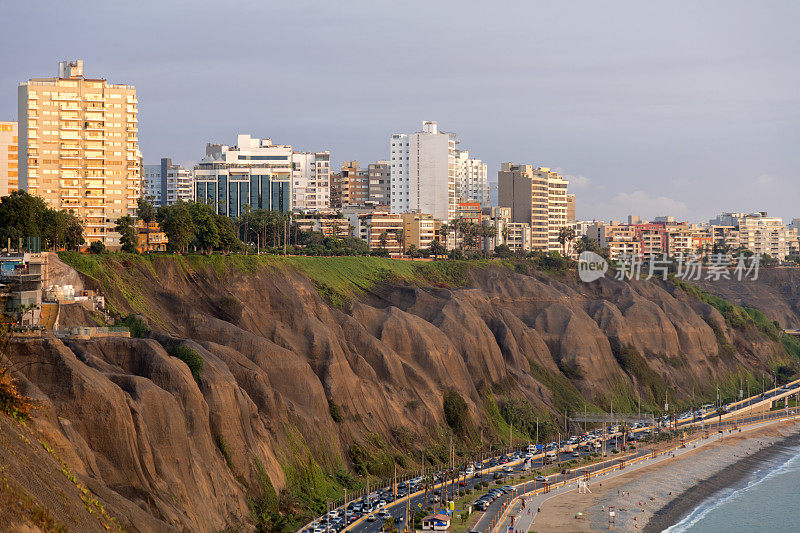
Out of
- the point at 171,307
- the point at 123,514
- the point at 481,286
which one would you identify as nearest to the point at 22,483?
the point at 123,514

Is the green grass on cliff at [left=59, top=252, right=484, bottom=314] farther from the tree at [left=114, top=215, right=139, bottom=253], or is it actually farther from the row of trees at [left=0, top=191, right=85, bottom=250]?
the tree at [left=114, top=215, right=139, bottom=253]

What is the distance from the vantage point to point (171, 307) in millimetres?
98688

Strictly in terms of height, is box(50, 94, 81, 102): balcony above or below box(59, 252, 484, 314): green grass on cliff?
above

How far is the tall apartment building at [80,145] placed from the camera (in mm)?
141875

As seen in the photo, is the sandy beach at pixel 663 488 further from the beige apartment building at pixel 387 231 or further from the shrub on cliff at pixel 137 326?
the beige apartment building at pixel 387 231

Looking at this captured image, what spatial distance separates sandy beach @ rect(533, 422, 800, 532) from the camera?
8782 centimetres

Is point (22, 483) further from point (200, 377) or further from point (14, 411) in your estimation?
point (200, 377)

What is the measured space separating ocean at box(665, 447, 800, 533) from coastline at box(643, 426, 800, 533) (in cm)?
61

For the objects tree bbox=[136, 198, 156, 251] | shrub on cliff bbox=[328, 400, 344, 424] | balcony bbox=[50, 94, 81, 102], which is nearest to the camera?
shrub on cliff bbox=[328, 400, 344, 424]

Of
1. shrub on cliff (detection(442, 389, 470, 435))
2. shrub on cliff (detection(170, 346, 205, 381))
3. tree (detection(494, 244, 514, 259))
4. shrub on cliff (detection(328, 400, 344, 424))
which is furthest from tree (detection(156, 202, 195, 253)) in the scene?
tree (detection(494, 244, 514, 259))

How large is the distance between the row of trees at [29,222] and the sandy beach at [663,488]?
5379 centimetres

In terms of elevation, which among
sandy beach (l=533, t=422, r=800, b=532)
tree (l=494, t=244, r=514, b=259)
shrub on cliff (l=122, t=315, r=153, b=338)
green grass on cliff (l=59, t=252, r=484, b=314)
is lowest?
sandy beach (l=533, t=422, r=800, b=532)

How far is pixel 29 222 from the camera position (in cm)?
9962

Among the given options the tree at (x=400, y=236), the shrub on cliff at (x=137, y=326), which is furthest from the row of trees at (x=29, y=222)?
the tree at (x=400, y=236)
